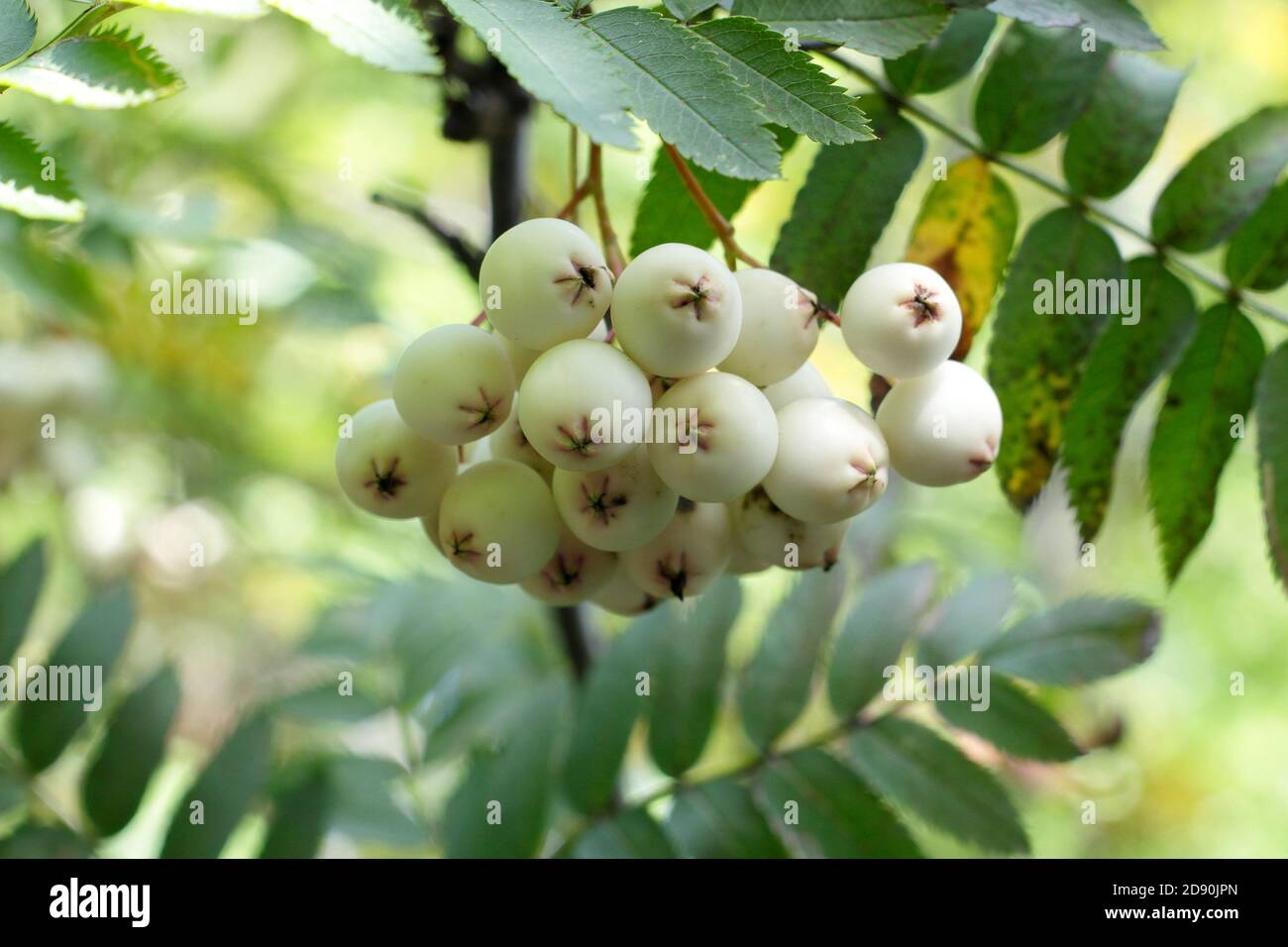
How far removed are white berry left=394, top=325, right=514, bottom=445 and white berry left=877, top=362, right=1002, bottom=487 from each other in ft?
0.75

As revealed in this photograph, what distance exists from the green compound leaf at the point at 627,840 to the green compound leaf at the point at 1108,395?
0.44 meters

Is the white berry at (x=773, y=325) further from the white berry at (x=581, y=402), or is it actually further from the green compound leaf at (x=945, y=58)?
the green compound leaf at (x=945, y=58)

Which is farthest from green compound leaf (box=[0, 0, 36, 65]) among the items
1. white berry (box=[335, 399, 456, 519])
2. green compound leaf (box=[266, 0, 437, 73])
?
white berry (box=[335, 399, 456, 519])

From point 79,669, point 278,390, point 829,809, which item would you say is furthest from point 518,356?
point 278,390

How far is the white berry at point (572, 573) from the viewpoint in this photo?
2.02 ft

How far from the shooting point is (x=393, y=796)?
104cm

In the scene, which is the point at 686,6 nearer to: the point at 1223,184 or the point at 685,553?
the point at 685,553

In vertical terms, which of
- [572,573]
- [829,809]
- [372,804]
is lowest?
[372,804]

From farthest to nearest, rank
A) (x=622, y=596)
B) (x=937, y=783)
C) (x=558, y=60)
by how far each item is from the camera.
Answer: (x=937, y=783) < (x=622, y=596) < (x=558, y=60)

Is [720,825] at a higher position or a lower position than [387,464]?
lower

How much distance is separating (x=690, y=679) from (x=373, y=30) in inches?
23.9

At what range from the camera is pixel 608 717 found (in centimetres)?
93

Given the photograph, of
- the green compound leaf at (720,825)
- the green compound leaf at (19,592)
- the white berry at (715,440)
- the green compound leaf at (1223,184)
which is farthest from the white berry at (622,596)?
the green compound leaf at (19,592)

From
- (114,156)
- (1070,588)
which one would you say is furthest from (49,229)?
(1070,588)
